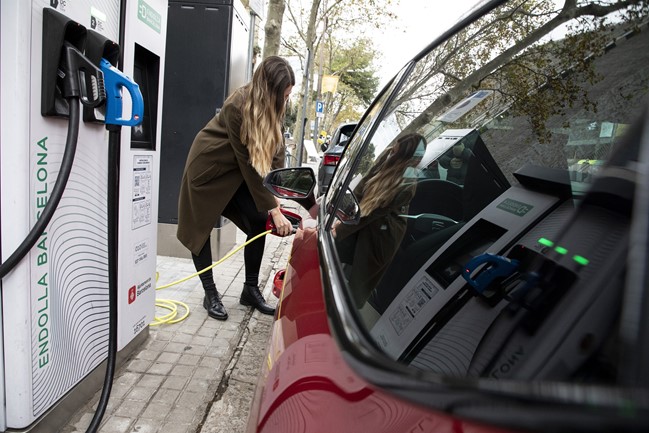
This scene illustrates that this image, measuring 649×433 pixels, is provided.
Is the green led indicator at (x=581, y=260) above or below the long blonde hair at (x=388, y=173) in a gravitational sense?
below

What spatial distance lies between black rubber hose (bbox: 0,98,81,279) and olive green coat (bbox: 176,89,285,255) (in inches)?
60.9

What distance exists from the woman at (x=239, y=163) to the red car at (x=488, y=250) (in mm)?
1237

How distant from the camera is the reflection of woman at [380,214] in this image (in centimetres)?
132

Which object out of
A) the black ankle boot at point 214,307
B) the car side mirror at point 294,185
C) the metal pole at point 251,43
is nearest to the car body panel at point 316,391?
the car side mirror at point 294,185

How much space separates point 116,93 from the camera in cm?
192

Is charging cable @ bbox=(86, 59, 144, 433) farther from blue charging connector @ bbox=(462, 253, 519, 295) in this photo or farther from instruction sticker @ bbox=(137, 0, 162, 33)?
blue charging connector @ bbox=(462, 253, 519, 295)

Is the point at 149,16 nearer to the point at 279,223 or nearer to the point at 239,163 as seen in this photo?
the point at 239,163

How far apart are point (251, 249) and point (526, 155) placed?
8.76 ft

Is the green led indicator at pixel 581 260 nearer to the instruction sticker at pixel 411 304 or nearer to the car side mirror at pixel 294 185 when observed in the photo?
the instruction sticker at pixel 411 304

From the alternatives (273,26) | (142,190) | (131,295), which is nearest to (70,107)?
(142,190)

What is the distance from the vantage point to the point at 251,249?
12.4ft

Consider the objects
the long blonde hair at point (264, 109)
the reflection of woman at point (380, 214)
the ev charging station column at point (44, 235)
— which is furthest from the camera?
the long blonde hair at point (264, 109)

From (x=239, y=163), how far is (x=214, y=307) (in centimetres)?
119

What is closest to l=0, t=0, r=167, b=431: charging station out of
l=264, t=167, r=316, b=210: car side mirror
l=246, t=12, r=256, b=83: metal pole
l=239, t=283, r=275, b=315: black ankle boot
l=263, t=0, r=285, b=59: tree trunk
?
l=264, t=167, r=316, b=210: car side mirror
